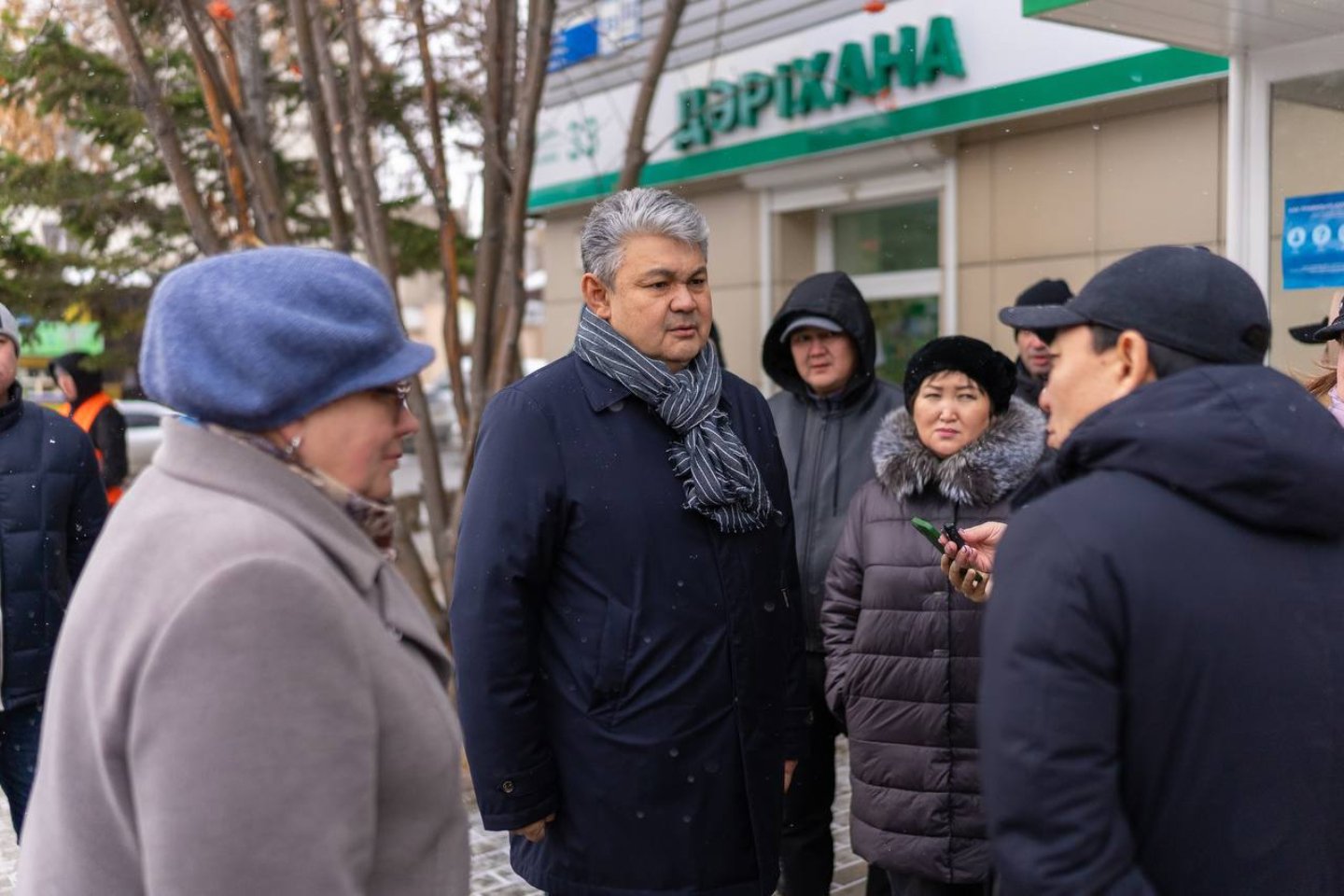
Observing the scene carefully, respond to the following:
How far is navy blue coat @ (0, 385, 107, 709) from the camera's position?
4.19m

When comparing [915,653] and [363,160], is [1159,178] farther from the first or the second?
[915,653]

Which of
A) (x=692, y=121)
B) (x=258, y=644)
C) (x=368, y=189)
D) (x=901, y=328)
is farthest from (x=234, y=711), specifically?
(x=692, y=121)

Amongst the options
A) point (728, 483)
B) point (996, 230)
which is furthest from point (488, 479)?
point (996, 230)

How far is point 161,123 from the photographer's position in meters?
5.76

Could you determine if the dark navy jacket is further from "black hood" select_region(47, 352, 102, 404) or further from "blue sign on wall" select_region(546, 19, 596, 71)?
"blue sign on wall" select_region(546, 19, 596, 71)

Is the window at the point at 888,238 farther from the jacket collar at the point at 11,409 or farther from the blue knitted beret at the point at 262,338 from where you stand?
the blue knitted beret at the point at 262,338

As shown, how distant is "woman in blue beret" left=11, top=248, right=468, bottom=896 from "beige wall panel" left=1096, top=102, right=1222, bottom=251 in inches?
232

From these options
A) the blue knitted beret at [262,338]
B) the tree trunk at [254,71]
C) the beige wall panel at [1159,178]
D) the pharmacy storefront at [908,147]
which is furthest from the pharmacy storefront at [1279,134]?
the tree trunk at [254,71]

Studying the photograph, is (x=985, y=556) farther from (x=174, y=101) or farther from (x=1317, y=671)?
(x=174, y=101)

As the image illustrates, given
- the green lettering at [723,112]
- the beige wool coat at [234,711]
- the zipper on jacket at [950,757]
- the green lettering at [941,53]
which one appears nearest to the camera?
the beige wool coat at [234,711]

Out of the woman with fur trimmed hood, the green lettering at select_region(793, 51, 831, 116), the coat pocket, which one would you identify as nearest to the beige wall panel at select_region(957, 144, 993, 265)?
the green lettering at select_region(793, 51, 831, 116)

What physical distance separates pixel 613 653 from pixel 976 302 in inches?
226

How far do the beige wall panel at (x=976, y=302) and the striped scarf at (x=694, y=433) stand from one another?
5098 millimetres

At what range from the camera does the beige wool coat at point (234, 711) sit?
1.43 meters
